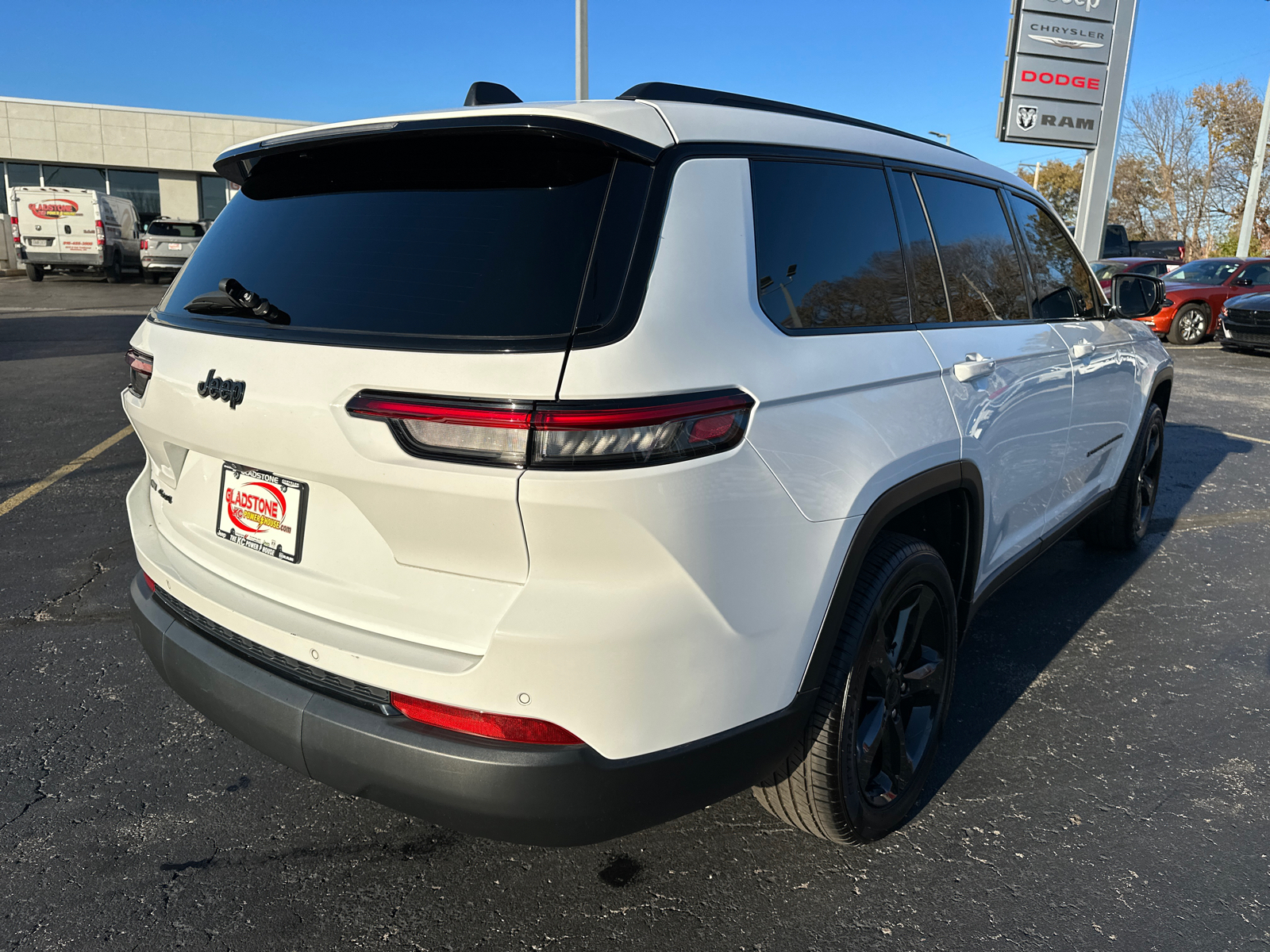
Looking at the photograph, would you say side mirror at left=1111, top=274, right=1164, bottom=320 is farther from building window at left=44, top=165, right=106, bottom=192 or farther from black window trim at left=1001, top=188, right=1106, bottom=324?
building window at left=44, top=165, right=106, bottom=192

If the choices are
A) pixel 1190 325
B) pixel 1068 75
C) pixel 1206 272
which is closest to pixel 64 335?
pixel 1068 75

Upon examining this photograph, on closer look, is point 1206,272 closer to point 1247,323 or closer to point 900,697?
point 1247,323

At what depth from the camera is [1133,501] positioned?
5.00 metres

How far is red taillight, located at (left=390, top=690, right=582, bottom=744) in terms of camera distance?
1.80m

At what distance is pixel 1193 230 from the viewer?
50.1 m

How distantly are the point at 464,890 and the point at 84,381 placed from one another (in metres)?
9.42

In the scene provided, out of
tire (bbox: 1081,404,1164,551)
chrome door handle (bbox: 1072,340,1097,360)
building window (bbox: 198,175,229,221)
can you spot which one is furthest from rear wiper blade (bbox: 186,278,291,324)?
building window (bbox: 198,175,229,221)

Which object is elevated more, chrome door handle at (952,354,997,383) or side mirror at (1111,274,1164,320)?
side mirror at (1111,274,1164,320)

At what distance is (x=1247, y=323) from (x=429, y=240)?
1712cm

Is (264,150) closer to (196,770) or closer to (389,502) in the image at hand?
(389,502)

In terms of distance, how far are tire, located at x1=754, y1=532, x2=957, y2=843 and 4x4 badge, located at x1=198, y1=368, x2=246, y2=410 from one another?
1.48m

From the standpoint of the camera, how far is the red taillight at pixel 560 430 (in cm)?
169

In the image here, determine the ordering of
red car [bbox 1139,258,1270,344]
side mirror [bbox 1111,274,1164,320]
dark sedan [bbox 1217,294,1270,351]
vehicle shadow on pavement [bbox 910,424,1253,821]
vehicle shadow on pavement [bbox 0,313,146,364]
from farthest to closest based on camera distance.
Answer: red car [bbox 1139,258,1270,344]
dark sedan [bbox 1217,294,1270,351]
vehicle shadow on pavement [bbox 0,313,146,364]
side mirror [bbox 1111,274,1164,320]
vehicle shadow on pavement [bbox 910,424,1253,821]

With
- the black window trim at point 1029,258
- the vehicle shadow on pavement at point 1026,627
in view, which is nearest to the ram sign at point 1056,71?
the vehicle shadow on pavement at point 1026,627
